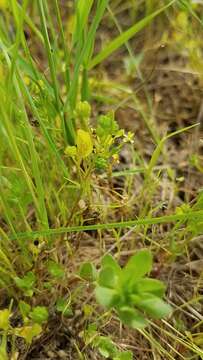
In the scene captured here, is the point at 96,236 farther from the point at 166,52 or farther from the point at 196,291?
the point at 166,52

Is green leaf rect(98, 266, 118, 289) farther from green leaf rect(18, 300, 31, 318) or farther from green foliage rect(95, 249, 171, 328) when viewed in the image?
green leaf rect(18, 300, 31, 318)

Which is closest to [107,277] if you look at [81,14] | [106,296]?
[106,296]

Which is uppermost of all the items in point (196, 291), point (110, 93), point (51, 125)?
point (51, 125)

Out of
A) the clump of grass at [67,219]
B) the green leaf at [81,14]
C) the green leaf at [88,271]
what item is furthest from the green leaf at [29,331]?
the green leaf at [81,14]

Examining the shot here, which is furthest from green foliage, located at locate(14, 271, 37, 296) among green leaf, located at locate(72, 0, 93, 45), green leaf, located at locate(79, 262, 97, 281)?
green leaf, located at locate(72, 0, 93, 45)

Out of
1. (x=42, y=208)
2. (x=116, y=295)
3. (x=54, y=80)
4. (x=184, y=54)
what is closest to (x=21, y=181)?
(x=42, y=208)

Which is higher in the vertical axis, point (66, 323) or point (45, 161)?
point (45, 161)

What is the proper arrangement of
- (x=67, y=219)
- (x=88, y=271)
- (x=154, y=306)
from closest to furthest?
1. (x=154, y=306)
2. (x=88, y=271)
3. (x=67, y=219)

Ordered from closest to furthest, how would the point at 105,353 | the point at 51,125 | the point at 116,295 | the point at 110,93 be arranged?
the point at 116,295 < the point at 105,353 < the point at 51,125 < the point at 110,93

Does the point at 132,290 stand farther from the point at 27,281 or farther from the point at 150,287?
the point at 27,281
